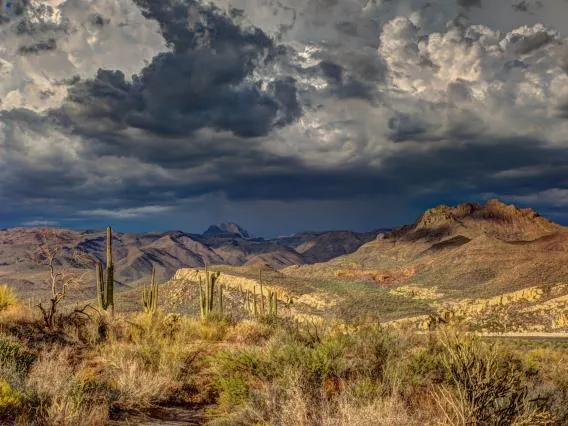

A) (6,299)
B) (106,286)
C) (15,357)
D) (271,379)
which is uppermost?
(106,286)

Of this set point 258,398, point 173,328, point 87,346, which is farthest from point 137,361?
point 173,328

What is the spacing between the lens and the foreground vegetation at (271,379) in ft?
28.4

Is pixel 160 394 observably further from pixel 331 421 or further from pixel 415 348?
pixel 415 348

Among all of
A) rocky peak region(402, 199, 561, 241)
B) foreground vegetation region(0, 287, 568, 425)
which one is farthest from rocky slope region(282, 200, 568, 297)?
foreground vegetation region(0, 287, 568, 425)

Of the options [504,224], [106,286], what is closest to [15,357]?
[106,286]

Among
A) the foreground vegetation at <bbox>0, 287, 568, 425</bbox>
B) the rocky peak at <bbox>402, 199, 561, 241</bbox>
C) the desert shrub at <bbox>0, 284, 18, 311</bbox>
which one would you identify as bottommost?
the foreground vegetation at <bbox>0, 287, 568, 425</bbox>

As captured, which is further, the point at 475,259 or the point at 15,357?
the point at 475,259

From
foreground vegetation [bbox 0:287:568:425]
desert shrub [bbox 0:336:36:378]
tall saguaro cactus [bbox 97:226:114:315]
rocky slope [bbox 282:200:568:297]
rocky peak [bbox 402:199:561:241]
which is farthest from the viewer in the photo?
rocky peak [bbox 402:199:561:241]

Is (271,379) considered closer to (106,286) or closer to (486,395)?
(486,395)

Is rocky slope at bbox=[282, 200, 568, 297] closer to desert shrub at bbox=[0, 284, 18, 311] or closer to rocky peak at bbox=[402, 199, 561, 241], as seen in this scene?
rocky peak at bbox=[402, 199, 561, 241]

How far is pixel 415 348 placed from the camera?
15.2 metres

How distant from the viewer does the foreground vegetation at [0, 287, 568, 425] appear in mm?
8656

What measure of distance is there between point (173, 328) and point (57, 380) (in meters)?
10.1

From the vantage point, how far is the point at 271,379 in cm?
1196
